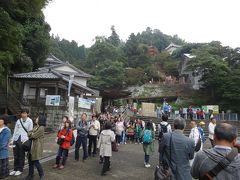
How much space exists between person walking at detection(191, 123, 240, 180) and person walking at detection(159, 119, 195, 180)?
1595mm

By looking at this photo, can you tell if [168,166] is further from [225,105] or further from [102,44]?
[102,44]

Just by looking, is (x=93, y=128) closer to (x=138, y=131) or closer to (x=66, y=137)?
(x=66, y=137)

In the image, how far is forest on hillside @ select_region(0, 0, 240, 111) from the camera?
12.2 meters

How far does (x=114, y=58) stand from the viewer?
4850cm

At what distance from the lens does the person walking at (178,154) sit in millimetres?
4160

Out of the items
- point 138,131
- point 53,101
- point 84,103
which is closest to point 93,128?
point 138,131

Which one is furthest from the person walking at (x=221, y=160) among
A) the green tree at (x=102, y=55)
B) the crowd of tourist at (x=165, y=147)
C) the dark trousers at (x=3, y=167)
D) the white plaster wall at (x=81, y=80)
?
the green tree at (x=102, y=55)

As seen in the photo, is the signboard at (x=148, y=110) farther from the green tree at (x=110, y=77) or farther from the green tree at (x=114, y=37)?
the green tree at (x=114, y=37)

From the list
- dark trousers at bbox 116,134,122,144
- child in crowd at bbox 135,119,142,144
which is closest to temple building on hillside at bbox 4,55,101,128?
dark trousers at bbox 116,134,122,144

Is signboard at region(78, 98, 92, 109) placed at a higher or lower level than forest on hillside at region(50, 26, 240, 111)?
lower

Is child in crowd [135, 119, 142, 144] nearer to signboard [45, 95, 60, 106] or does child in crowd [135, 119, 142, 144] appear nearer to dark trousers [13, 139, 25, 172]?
signboard [45, 95, 60, 106]

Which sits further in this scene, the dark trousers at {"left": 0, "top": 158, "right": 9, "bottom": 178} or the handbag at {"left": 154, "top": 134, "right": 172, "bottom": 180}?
the dark trousers at {"left": 0, "top": 158, "right": 9, "bottom": 178}

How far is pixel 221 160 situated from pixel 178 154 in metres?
Result: 1.85

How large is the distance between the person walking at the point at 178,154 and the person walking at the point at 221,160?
1595 mm
